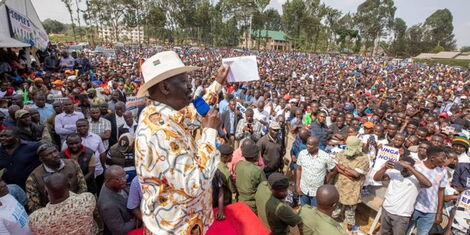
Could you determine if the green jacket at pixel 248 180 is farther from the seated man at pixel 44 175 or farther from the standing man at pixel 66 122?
the standing man at pixel 66 122

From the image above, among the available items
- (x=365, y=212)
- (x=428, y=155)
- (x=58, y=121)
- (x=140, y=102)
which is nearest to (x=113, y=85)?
(x=140, y=102)

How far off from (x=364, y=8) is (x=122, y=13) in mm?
56500

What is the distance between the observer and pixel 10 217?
2072 millimetres

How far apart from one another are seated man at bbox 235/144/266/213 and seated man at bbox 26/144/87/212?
6.07 feet

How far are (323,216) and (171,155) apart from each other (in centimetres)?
168

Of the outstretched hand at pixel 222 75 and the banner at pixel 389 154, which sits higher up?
the outstretched hand at pixel 222 75

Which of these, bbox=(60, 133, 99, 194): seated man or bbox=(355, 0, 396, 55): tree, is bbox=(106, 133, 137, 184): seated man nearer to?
bbox=(60, 133, 99, 194): seated man

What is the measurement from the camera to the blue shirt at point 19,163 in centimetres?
292

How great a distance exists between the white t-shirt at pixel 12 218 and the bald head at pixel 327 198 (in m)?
2.56

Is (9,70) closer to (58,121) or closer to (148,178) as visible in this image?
(58,121)

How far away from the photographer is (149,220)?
1.46 meters

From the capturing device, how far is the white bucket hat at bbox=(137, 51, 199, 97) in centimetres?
136

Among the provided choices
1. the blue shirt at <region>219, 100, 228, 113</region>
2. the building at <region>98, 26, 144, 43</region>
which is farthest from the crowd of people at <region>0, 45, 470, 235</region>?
the building at <region>98, 26, 144, 43</region>

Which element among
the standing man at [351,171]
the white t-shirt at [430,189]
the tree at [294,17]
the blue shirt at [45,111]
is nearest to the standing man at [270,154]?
the standing man at [351,171]
